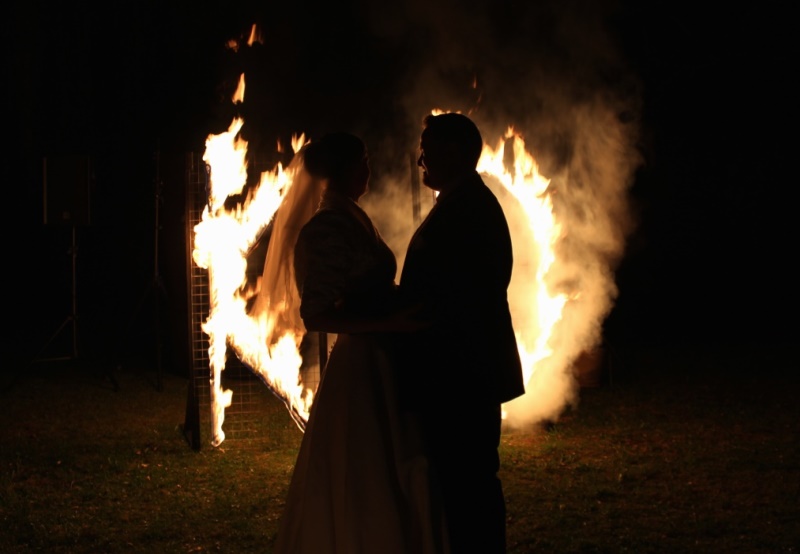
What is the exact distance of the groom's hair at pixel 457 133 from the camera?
353 cm

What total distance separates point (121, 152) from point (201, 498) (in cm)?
1251

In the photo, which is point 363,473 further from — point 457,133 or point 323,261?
point 457,133

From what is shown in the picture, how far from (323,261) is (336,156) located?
552 mm

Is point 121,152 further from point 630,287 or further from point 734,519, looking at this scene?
point 734,519

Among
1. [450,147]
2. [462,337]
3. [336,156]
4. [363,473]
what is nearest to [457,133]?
[450,147]

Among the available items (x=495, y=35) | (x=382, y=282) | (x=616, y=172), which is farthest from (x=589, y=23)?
(x=382, y=282)

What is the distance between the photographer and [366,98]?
15070 millimetres

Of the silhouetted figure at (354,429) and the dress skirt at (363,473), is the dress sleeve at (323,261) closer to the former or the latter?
the silhouetted figure at (354,429)

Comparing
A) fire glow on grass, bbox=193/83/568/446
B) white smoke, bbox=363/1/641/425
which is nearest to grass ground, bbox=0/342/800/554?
fire glow on grass, bbox=193/83/568/446

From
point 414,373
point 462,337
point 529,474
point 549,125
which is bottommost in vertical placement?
point 529,474

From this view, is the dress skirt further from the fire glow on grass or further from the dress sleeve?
the fire glow on grass

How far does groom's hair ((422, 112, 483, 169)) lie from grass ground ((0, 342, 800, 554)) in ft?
7.71

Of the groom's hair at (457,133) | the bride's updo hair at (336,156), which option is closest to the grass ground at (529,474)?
the bride's updo hair at (336,156)

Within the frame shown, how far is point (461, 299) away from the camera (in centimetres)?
331
